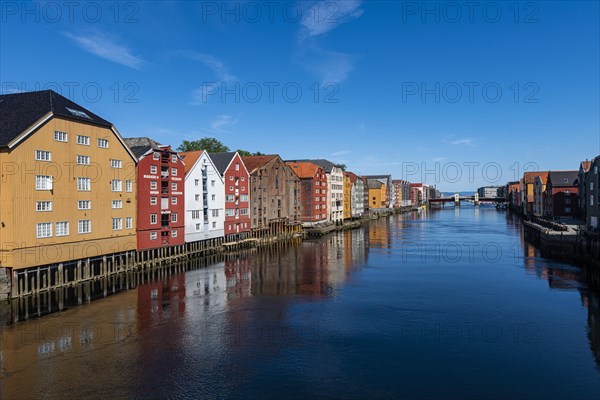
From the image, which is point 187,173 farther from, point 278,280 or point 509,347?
point 509,347

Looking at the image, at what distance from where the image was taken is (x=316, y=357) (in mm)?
23078

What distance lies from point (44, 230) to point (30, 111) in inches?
463

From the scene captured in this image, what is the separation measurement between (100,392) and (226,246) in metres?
50.0

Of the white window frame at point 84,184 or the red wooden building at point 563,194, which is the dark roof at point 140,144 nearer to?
the white window frame at point 84,184

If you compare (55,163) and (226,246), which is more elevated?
(55,163)

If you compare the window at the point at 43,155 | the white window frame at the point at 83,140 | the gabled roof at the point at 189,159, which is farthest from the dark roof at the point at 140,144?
the window at the point at 43,155

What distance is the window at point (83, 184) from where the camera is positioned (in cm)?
4162

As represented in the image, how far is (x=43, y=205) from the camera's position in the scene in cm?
3756

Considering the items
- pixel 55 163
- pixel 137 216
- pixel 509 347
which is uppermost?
pixel 55 163

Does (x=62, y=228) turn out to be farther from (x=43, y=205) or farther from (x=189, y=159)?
(x=189, y=159)

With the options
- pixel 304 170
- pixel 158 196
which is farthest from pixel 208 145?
pixel 158 196

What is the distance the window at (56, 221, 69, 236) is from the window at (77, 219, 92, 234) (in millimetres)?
1543

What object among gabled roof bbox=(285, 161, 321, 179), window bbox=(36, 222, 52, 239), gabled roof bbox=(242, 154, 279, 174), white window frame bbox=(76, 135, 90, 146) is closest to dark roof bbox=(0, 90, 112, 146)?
white window frame bbox=(76, 135, 90, 146)

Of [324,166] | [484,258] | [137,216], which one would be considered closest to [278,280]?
[137,216]
